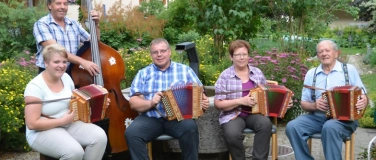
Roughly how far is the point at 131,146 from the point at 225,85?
3.52 feet

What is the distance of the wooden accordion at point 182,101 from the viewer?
14.7ft

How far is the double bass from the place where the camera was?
15.7ft

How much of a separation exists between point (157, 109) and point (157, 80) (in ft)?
0.92

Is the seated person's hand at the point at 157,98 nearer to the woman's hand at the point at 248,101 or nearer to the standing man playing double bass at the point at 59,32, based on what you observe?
the standing man playing double bass at the point at 59,32

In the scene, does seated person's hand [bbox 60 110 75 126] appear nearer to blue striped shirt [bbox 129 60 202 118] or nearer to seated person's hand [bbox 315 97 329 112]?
blue striped shirt [bbox 129 60 202 118]

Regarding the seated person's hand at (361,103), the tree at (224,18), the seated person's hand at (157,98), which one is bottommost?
the seated person's hand at (361,103)

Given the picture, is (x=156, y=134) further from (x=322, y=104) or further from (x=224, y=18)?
(x=224, y=18)

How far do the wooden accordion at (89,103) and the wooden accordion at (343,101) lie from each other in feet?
6.43

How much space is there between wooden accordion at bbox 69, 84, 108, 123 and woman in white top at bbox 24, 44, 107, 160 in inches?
3.3

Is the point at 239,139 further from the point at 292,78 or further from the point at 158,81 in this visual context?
the point at 292,78

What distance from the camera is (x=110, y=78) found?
481 centimetres

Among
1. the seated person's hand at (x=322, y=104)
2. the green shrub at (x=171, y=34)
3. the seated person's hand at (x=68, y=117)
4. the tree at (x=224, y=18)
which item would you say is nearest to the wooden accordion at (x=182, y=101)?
the seated person's hand at (x=68, y=117)

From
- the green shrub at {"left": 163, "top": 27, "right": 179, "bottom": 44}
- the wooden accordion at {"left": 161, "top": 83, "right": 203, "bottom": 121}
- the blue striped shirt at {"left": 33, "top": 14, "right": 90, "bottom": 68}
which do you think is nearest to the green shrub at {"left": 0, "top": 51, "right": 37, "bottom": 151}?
the blue striped shirt at {"left": 33, "top": 14, "right": 90, "bottom": 68}

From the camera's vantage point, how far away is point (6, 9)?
10227mm
